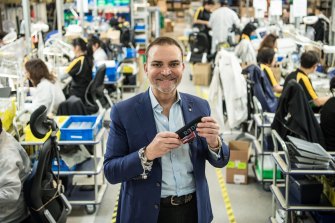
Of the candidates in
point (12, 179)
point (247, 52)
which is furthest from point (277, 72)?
point (12, 179)

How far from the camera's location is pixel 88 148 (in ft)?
16.0

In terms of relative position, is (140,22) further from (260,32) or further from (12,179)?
(12,179)

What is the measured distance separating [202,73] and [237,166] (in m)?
5.07

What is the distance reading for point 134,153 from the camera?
1.96m

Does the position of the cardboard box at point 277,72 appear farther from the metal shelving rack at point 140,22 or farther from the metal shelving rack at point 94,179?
the metal shelving rack at point 140,22

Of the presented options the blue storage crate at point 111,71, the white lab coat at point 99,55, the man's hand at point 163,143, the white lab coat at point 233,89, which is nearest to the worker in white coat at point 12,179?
the man's hand at point 163,143

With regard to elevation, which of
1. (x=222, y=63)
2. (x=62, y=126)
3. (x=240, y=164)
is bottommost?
(x=240, y=164)

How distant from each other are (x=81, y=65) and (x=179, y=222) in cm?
456

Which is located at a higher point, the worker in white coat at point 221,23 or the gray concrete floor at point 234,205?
the worker in white coat at point 221,23

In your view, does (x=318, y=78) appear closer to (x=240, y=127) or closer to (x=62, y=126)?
(x=240, y=127)

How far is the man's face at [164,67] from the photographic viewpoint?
1964 millimetres

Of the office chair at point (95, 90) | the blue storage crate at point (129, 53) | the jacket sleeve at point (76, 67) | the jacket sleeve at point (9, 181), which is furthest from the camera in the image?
the blue storage crate at point (129, 53)

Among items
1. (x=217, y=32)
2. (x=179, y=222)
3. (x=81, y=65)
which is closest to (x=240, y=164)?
(x=81, y=65)

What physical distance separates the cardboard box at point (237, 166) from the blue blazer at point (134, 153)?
2.99m
